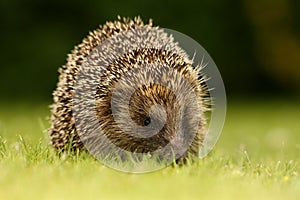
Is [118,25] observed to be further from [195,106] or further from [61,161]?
[61,161]

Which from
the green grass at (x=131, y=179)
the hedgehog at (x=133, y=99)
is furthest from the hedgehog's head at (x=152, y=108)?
the green grass at (x=131, y=179)

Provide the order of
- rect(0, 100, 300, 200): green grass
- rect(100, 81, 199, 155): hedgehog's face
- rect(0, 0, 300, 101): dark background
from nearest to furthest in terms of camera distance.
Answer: rect(0, 100, 300, 200): green grass
rect(100, 81, 199, 155): hedgehog's face
rect(0, 0, 300, 101): dark background

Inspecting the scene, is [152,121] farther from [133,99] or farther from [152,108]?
[133,99]

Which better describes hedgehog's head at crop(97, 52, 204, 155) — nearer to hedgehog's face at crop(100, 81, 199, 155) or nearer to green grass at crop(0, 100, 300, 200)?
hedgehog's face at crop(100, 81, 199, 155)

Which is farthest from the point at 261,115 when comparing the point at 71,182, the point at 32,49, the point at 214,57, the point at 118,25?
the point at 71,182

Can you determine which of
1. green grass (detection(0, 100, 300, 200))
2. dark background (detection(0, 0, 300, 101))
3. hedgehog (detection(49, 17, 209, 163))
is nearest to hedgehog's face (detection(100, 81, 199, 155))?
hedgehog (detection(49, 17, 209, 163))

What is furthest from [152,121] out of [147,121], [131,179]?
[131,179]

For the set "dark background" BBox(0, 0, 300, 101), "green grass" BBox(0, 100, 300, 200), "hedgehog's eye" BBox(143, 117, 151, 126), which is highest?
"dark background" BBox(0, 0, 300, 101)
